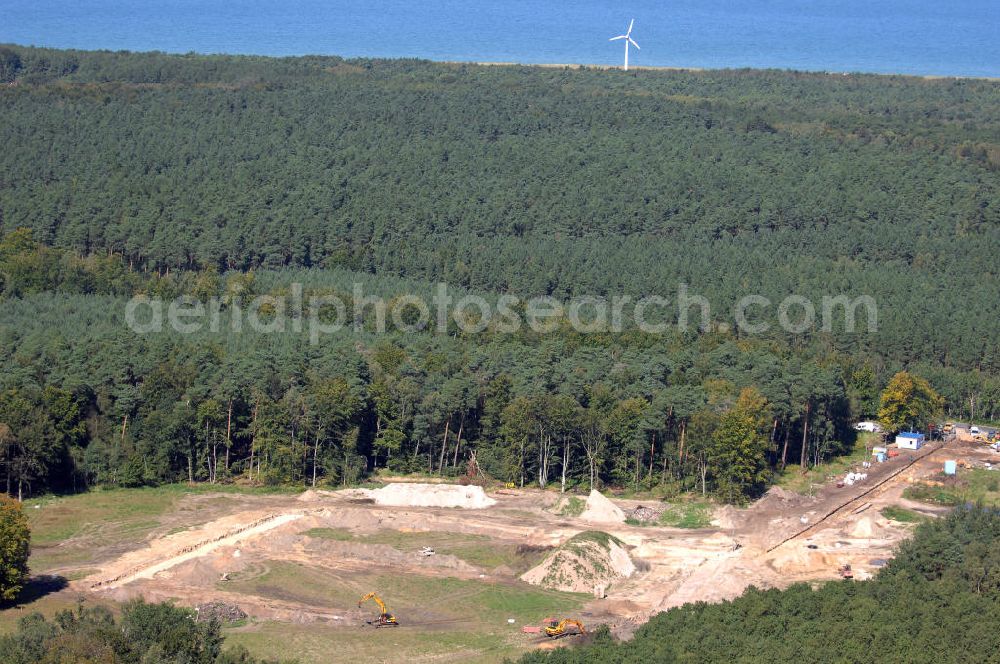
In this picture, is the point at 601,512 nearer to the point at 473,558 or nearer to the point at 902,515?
the point at 473,558

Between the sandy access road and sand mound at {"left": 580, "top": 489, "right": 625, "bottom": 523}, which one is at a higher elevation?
sand mound at {"left": 580, "top": 489, "right": 625, "bottom": 523}

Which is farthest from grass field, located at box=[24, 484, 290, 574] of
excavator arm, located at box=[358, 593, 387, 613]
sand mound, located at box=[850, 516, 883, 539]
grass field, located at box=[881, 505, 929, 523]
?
grass field, located at box=[881, 505, 929, 523]

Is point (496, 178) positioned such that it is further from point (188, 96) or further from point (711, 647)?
point (711, 647)

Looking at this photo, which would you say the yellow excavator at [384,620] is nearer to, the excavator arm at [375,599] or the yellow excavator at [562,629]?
the excavator arm at [375,599]

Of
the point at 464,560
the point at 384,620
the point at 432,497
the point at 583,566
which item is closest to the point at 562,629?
the point at 583,566

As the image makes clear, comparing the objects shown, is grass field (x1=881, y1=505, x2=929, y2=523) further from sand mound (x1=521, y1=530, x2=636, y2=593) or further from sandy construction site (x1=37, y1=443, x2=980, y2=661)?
sand mound (x1=521, y1=530, x2=636, y2=593)
